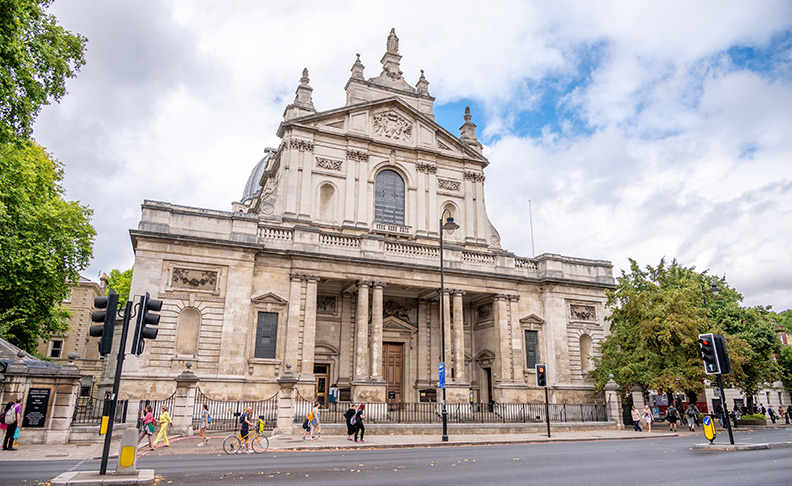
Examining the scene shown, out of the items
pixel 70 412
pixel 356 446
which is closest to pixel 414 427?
pixel 356 446

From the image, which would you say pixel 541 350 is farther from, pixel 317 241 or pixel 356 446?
pixel 356 446

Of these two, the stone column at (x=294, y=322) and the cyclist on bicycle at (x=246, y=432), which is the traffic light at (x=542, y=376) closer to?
the stone column at (x=294, y=322)

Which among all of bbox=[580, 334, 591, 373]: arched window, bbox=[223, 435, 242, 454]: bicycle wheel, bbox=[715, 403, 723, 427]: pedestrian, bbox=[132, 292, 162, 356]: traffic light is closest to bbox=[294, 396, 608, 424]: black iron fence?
bbox=[580, 334, 591, 373]: arched window

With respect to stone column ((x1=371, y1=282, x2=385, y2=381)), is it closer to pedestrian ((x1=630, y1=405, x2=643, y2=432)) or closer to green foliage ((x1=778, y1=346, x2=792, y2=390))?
pedestrian ((x1=630, y1=405, x2=643, y2=432))

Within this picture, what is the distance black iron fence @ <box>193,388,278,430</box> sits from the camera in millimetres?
21469

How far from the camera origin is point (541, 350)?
30.2 meters

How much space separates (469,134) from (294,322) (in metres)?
18.2

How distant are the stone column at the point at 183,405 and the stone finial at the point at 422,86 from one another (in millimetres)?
24098

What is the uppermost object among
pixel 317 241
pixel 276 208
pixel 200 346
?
pixel 276 208

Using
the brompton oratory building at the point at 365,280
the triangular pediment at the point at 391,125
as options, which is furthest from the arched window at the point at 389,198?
the triangular pediment at the point at 391,125

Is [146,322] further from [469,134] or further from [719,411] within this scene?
[719,411]

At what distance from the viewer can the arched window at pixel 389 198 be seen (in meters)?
32.0

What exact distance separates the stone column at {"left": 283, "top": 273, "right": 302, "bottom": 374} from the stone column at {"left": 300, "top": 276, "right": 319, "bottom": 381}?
0.33 meters

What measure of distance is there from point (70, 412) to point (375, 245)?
1523 centimetres
